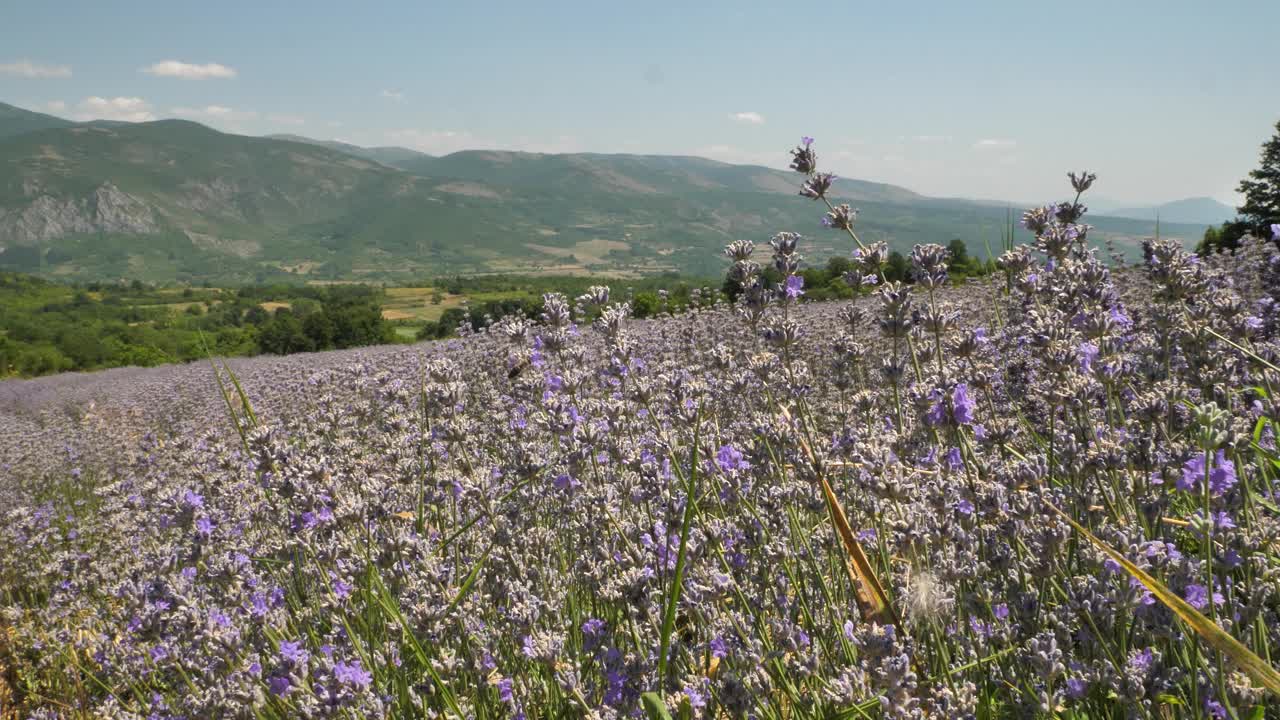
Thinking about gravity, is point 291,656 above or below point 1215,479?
below

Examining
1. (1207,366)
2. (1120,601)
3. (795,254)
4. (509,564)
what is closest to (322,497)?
(509,564)

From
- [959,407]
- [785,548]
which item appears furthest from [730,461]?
[959,407]

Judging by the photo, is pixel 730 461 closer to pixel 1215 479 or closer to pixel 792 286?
pixel 792 286

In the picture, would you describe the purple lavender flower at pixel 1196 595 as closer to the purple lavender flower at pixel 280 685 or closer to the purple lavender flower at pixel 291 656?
the purple lavender flower at pixel 291 656

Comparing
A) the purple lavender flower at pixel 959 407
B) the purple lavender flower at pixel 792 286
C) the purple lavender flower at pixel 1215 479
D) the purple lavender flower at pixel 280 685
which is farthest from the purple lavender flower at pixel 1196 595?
the purple lavender flower at pixel 280 685

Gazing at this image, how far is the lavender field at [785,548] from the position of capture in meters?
1.64

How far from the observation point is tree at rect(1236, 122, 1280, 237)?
2483 centimetres

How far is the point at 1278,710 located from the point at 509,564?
2.48 m

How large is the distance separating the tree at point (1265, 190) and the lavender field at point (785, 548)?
2772cm

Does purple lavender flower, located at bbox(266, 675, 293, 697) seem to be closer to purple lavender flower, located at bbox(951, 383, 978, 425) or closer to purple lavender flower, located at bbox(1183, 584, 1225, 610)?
purple lavender flower, located at bbox(951, 383, 978, 425)

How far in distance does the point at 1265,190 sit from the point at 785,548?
108 ft

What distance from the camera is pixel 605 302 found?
398cm

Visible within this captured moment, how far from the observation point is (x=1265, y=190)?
25500 mm

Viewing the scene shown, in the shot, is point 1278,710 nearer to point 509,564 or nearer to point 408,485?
point 509,564
